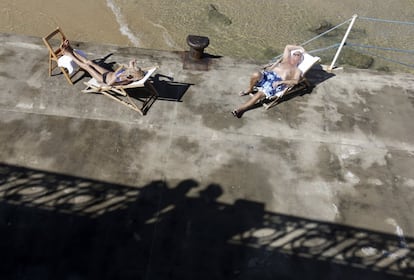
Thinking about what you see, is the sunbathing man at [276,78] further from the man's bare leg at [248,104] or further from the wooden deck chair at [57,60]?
the wooden deck chair at [57,60]

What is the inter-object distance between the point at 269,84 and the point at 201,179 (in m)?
2.64

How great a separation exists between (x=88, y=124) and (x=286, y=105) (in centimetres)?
436

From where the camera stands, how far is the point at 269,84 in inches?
278

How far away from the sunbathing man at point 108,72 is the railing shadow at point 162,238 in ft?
7.32

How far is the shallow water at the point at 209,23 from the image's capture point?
13.3 m

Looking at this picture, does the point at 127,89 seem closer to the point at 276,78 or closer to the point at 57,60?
the point at 57,60

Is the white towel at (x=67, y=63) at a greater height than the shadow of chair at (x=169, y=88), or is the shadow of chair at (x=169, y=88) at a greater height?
the white towel at (x=67, y=63)

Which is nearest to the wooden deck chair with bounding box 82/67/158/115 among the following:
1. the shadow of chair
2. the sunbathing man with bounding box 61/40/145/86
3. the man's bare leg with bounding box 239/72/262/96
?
the sunbathing man with bounding box 61/40/145/86

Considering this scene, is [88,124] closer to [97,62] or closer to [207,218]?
[97,62]

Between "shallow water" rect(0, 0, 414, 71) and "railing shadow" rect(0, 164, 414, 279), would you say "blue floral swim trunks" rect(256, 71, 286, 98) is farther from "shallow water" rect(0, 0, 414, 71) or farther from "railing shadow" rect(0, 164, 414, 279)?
"shallow water" rect(0, 0, 414, 71)

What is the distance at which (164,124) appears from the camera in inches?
269

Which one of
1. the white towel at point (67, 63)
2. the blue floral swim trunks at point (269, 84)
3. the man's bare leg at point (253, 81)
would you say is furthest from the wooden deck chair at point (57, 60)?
the blue floral swim trunks at point (269, 84)

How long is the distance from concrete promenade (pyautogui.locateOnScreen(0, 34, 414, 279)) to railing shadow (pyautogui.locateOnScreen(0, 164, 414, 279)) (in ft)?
0.06

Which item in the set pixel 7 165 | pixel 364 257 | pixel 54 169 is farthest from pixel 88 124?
pixel 364 257
